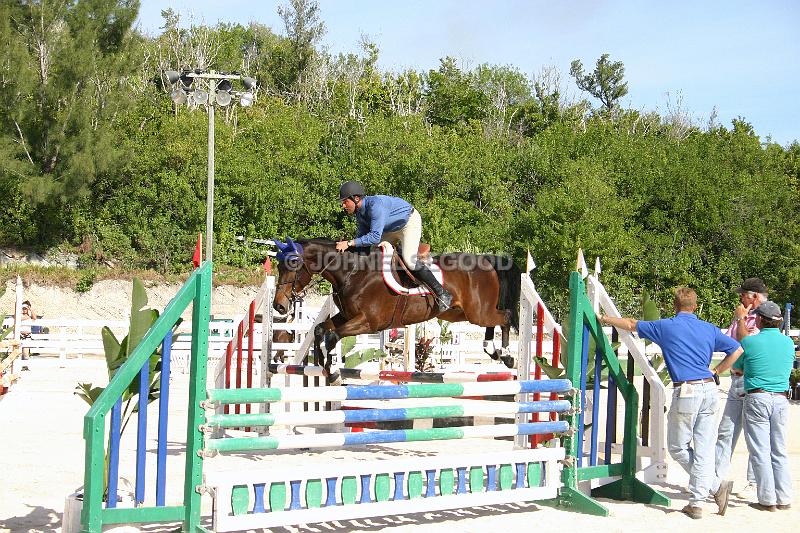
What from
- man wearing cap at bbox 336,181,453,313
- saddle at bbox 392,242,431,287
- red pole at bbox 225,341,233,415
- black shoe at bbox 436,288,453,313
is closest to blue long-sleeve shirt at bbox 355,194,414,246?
man wearing cap at bbox 336,181,453,313

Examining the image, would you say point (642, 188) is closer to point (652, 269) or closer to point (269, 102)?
point (652, 269)

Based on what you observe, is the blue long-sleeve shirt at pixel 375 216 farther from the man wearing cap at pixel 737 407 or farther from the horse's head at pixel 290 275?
the man wearing cap at pixel 737 407

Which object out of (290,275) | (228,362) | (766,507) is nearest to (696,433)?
(766,507)

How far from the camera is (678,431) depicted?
223 inches

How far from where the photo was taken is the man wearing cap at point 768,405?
5852mm

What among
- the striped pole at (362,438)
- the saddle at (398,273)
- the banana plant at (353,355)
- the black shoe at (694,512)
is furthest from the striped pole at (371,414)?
the banana plant at (353,355)

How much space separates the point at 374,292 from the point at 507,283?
179cm

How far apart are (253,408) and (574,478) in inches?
214

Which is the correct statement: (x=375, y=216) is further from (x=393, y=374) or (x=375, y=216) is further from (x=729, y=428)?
(x=729, y=428)

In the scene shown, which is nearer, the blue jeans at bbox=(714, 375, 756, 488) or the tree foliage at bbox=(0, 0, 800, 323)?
the blue jeans at bbox=(714, 375, 756, 488)

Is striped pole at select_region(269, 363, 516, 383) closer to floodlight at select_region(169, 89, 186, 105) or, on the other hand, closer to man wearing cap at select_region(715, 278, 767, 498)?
man wearing cap at select_region(715, 278, 767, 498)

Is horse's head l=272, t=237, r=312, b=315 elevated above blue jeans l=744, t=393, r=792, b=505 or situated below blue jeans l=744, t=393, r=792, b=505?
above

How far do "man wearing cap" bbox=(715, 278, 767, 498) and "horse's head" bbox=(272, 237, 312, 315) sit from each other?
3552 millimetres

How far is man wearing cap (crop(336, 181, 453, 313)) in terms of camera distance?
7.87 metres
